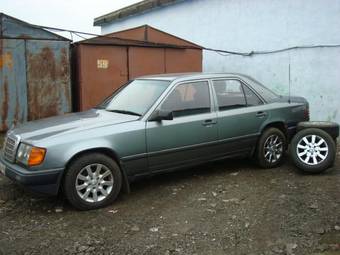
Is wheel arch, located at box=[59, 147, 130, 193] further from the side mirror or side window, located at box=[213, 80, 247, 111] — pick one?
side window, located at box=[213, 80, 247, 111]

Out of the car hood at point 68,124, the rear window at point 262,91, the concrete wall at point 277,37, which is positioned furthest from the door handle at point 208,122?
the concrete wall at point 277,37

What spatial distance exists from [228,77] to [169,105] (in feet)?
4.22

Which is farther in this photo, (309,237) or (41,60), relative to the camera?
(41,60)

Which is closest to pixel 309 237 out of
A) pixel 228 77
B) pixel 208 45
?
pixel 228 77

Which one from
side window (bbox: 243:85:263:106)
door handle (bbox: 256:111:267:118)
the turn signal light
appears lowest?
the turn signal light

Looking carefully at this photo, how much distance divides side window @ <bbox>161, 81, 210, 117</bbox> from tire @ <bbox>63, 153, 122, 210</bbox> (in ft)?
3.61

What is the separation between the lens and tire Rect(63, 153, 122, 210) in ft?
15.7

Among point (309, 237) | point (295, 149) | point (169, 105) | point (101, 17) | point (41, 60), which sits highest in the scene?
point (101, 17)

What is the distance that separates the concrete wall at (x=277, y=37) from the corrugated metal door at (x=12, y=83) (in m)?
5.94

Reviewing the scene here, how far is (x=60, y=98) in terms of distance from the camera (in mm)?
8750

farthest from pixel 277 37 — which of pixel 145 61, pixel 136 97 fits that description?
pixel 136 97

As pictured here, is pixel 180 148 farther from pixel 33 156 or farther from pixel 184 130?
pixel 33 156

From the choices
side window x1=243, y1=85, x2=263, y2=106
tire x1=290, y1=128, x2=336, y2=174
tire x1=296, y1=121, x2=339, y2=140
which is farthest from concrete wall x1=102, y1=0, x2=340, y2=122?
side window x1=243, y1=85, x2=263, y2=106

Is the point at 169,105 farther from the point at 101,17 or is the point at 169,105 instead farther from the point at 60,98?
the point at 101,17
